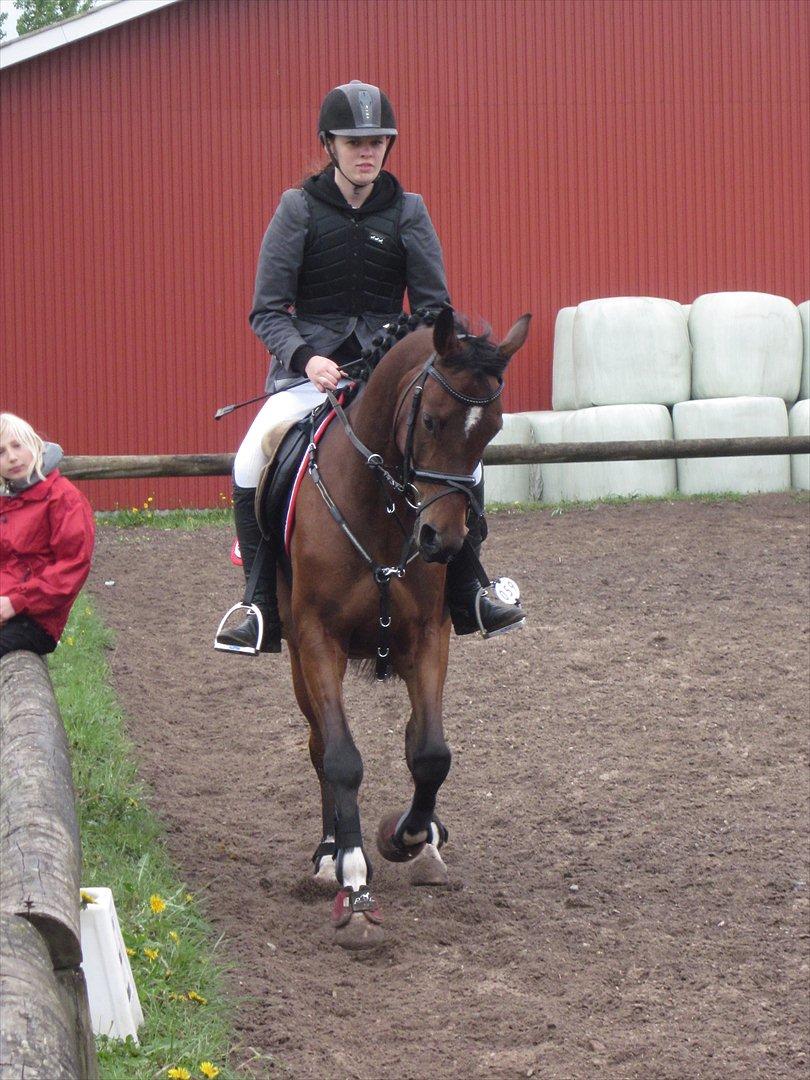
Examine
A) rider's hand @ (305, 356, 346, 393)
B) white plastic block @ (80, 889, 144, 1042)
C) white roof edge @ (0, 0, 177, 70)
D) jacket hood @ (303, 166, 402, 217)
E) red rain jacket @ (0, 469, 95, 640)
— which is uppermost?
white roof edge @ (0, 0, 177, 70)

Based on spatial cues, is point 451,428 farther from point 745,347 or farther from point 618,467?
point 745,347

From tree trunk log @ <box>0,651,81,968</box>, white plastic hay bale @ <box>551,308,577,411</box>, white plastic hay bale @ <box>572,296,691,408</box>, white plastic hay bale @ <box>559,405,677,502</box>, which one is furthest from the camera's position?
white plastic hay bale @ <box>551,308,577,411</box>

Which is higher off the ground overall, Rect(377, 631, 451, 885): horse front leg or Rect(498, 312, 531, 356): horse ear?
Rect(498, 312, 531, 356): horse ear

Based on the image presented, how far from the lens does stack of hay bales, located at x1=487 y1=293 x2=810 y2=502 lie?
1371cm

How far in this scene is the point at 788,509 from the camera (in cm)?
1246

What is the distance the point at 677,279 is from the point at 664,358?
221cm

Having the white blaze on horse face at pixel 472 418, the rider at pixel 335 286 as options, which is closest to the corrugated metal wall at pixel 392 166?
the rider at pixel 335 286

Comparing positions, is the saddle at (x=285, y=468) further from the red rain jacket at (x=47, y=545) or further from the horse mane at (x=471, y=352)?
the red rain jacket at (x=47, y=545)

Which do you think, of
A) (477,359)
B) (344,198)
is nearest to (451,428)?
(477,359)

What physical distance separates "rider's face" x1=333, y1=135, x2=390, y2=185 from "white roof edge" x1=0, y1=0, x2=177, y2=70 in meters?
10.3

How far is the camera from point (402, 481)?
5.02 m

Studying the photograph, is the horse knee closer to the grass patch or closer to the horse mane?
the grass patch

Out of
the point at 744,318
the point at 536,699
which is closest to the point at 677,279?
the point at 744,318

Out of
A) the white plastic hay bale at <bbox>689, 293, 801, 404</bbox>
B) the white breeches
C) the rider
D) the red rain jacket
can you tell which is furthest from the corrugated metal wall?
the red rain jacket
